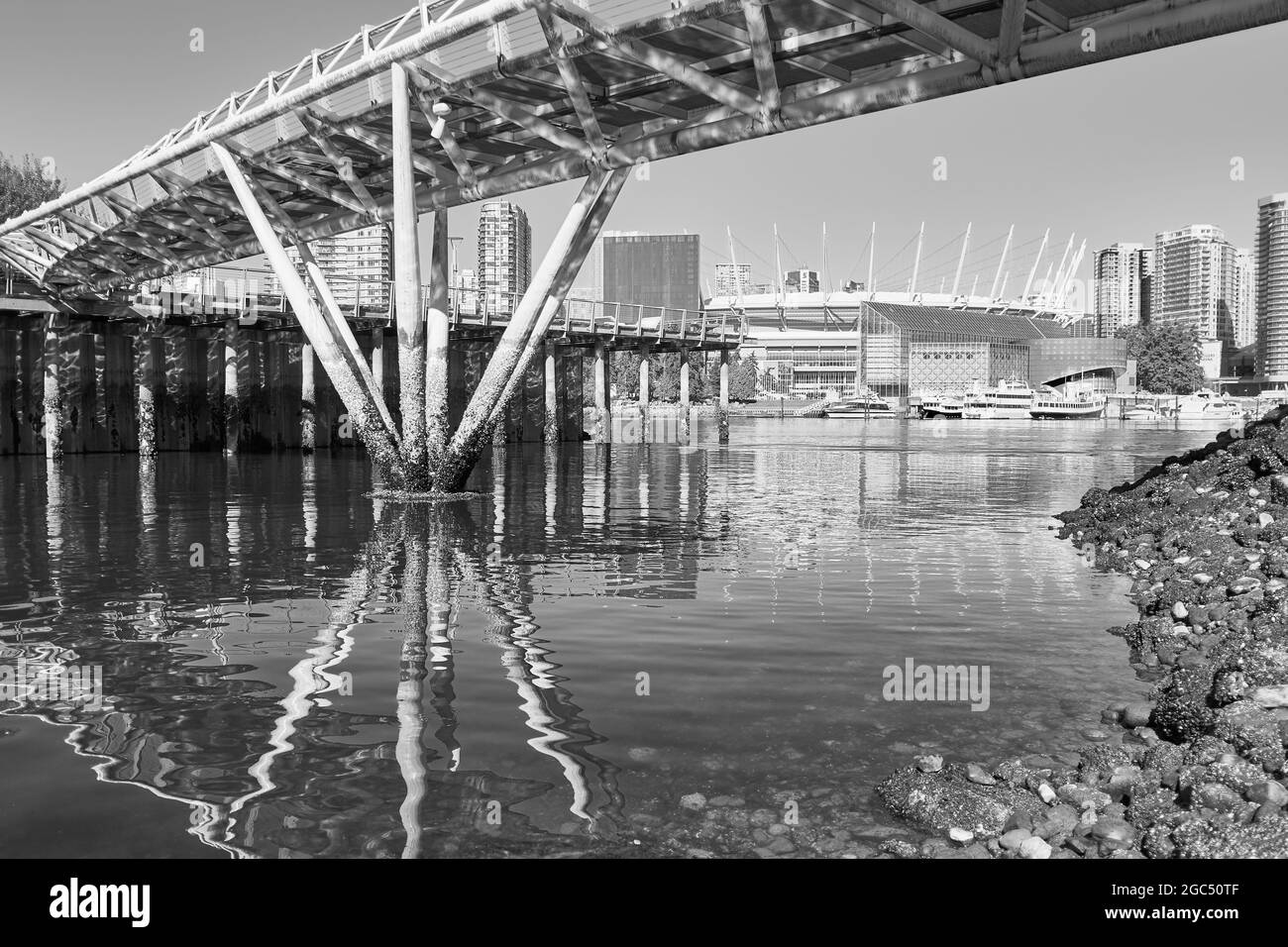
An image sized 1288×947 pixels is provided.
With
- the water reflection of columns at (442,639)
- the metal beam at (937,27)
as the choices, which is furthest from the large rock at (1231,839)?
the metal beam at (937,27)

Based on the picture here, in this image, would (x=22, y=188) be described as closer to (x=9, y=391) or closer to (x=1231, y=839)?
(x=9, y=391)

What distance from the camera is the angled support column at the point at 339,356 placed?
87.1 feet

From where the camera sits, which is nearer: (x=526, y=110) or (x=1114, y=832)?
(x=1114, y=832)

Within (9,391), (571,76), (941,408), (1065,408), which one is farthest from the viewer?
(941,408)

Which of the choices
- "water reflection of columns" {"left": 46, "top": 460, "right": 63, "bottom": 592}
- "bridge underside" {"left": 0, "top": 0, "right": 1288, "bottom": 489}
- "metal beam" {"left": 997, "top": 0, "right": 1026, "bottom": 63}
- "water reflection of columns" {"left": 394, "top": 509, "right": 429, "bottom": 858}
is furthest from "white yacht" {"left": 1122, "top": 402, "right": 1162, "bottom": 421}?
"water reflection of columns" {"left": 394, "top": 509, "right": 429, "bottom": 858}

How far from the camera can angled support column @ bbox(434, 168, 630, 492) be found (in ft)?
78.9

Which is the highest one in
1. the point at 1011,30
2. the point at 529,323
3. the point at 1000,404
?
the point at 1011,30

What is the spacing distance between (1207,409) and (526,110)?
467 ft

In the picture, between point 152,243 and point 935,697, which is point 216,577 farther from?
point 152,243

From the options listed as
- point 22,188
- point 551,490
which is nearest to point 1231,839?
point 551,490

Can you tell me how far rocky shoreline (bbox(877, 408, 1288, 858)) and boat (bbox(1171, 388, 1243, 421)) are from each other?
5121 inches

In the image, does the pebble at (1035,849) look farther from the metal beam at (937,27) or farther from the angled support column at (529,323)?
the angled support column at (529,323)

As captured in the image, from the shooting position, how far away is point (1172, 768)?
6797 mm

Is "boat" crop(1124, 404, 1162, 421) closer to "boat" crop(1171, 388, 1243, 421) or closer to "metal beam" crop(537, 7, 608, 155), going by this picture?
"boat" crop(1171, 388, 1243, 421)
